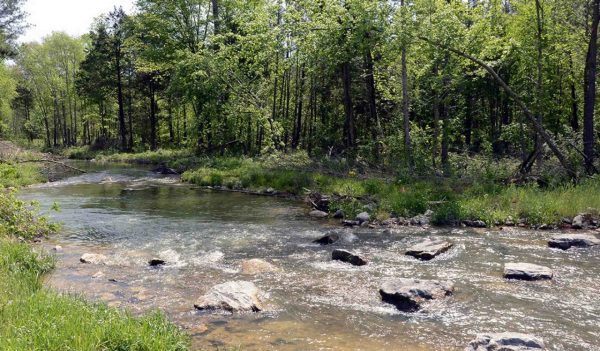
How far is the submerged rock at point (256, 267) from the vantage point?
10.7 meters

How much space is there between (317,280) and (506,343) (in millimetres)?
4405

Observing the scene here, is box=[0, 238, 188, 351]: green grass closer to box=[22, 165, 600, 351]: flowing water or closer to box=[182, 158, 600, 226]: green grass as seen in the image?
box=[22, 165, 600, 351]: flowing water

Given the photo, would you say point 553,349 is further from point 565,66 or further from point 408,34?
point 565,66

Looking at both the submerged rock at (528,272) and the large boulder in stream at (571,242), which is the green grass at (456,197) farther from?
the submerged rock at (528,272)

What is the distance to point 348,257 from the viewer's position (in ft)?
37.3

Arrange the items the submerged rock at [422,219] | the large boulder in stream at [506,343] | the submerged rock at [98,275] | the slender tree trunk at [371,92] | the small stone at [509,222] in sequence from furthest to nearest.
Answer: the slender tree trunk at [371,92]
the submerged rock at [422,219]
the small stone at [509,222]
the submerged rock at [98,275]
the large boulder in stream at [506,343]

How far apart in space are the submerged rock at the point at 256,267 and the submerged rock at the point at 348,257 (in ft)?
5.57

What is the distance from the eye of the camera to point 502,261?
Answer: 1131cm

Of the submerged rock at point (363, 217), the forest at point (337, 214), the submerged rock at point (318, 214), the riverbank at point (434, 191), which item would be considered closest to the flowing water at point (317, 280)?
the forest at point (337, 214)

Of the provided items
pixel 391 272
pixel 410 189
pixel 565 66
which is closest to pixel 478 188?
pixel 410 189

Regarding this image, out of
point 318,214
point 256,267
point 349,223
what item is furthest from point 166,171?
point 256,267

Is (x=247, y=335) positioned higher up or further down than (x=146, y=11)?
further down

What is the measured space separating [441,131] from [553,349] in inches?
824

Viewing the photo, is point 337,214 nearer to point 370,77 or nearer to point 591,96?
point 591,96
